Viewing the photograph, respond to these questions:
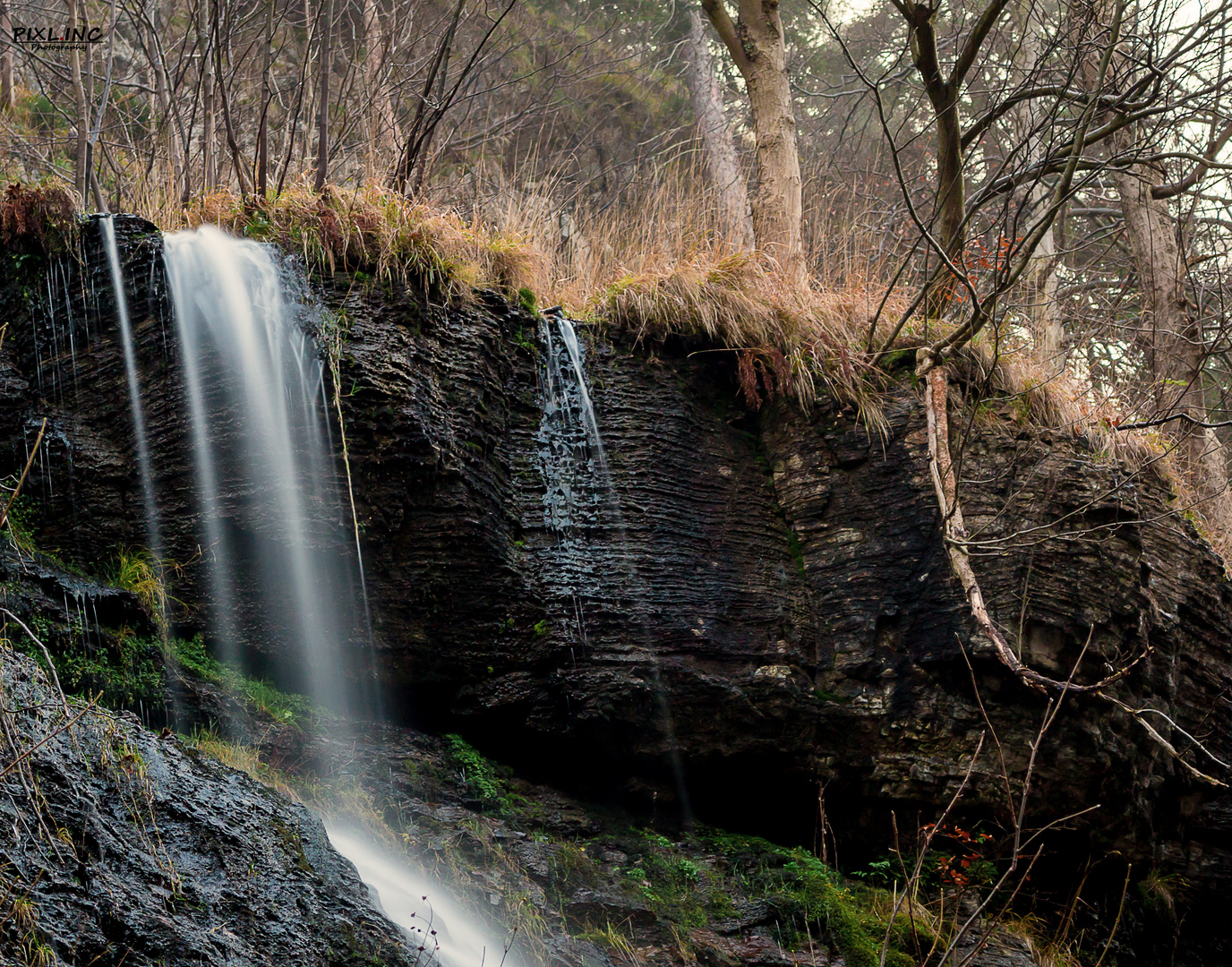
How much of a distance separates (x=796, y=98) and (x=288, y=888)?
55.1 feet

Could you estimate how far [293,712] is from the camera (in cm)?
452

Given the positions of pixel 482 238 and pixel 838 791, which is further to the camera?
pixel 482 238

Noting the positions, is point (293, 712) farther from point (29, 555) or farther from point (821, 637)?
point (821, 637)

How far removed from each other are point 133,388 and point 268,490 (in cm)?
89

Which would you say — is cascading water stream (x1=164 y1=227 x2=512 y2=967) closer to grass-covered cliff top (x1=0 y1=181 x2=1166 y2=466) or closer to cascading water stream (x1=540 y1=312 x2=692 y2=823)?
grass-covered cliff top (x1=0 y1=181 x2=1166 y2=466)

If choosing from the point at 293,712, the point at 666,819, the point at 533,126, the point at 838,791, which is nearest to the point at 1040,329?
the point at 838,791

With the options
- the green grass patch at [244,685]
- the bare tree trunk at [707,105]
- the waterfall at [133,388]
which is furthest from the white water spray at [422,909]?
the bare tree trunk at [707,105]

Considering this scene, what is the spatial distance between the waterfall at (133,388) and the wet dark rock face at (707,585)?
6cm

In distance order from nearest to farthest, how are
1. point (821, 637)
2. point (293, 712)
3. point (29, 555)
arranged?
1. point (29, 555)
2. point (293, 712)
3. point (821, 637)

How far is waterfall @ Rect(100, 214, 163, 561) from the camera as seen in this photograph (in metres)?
4.56

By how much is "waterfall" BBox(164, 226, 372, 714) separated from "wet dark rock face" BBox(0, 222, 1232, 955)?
5.2 inches

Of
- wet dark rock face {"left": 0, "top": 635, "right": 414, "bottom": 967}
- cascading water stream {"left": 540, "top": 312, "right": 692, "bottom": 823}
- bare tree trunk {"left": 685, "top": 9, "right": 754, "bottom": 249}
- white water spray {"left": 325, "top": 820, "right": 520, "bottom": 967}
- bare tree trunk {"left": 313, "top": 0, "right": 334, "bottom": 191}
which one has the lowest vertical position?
white water spray {"left": 325, "top": 820, "right": 520, "bottom": 967}

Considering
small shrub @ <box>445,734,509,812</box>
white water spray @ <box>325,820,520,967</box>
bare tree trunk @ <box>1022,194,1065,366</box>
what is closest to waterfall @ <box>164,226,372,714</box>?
small shrub @ <box>445,734,509,812</box>

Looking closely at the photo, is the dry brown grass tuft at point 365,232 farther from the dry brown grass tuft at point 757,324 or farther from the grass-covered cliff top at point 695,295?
the dry brown grass tuft at point 757,324
